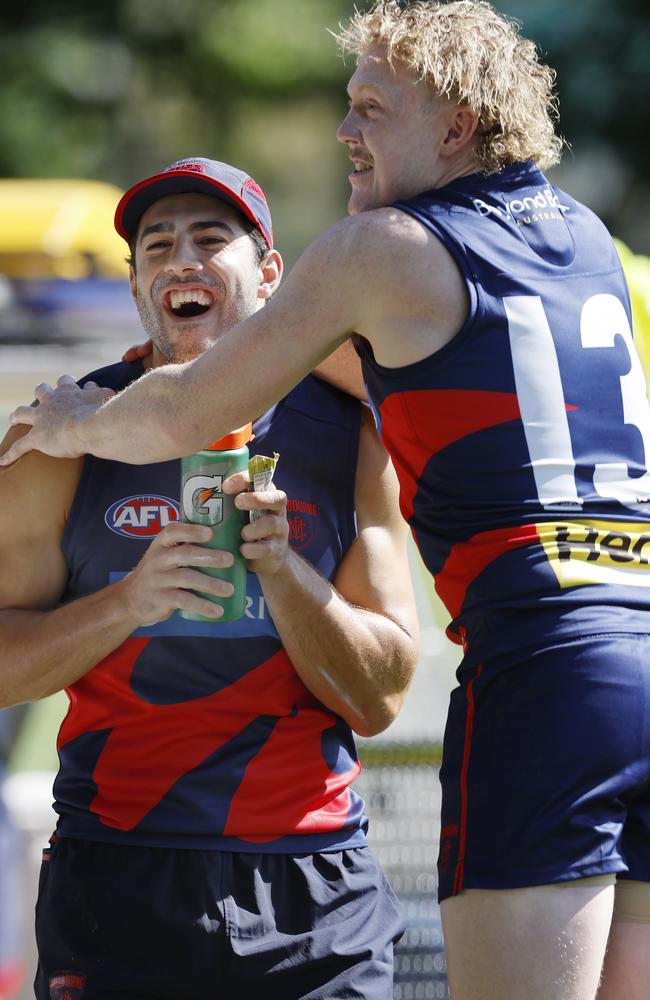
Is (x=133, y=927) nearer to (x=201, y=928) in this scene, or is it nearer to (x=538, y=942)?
(x=201, y=928)

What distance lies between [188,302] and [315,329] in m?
0.77

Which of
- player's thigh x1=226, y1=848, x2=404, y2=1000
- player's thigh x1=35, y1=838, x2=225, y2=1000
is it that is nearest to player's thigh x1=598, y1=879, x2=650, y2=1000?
player's thigh x1=226, y1=848, x2=404, y2=1000

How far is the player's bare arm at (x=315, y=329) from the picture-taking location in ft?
7.37

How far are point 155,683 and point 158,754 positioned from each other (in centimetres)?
14

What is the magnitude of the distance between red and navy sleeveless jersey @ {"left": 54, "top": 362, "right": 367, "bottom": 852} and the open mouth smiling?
0.38 m

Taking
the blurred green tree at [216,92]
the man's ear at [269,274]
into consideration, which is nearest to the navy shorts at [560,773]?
the man's ear at [269,274]

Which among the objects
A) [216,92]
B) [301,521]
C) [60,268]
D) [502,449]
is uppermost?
[216,92]

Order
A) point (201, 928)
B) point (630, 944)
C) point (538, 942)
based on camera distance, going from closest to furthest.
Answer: point (538, 942) < point (630, 944) < point (201, 928)

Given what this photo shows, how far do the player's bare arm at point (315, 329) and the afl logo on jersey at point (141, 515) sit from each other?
0.37 meters

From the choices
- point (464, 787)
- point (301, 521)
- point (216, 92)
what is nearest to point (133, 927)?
point (464, 787)

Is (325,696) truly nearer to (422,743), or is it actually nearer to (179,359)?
(179,359)

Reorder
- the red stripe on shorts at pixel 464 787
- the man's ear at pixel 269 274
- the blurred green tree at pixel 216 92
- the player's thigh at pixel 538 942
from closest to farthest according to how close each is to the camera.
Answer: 1. the player's thigh at pixel 538 942
2. the red stripe on shorts at pixel 464 787
3. the man's ear at pixel 269 274
4. the blurred green tree at pixel 216 92

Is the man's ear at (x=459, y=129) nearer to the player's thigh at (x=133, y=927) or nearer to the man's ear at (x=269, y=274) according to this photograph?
the man's ear at (x=269, y=274)

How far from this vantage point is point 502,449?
7.36 ft
